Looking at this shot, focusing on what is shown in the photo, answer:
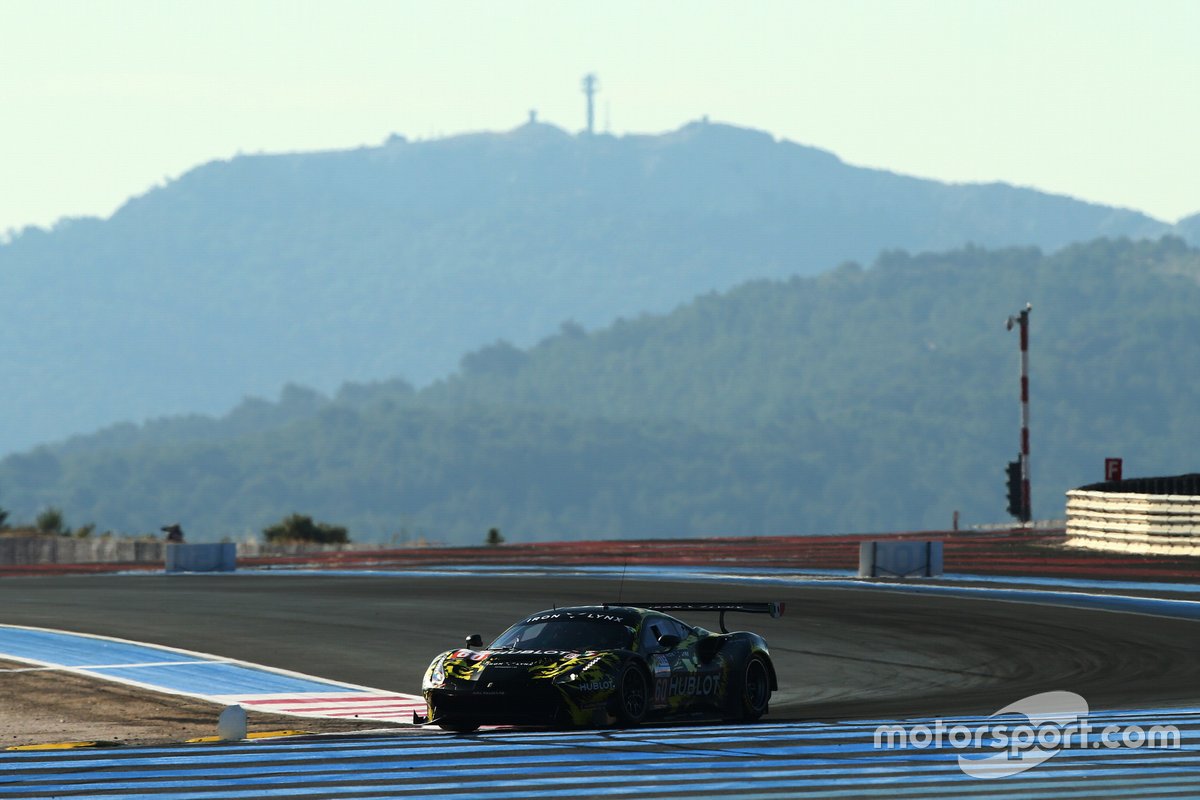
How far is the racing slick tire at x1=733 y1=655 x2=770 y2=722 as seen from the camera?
18.1 m

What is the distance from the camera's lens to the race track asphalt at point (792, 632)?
2122 cm

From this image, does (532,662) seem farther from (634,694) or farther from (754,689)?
(754,689)

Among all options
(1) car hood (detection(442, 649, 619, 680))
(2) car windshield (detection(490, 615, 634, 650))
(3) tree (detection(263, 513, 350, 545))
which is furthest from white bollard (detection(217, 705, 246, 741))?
(3) tree (detection(263, 513, 350, 545))

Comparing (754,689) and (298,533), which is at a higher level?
(298,533)

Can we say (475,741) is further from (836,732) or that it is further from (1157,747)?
(1157,747)

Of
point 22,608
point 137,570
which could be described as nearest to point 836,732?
point 22,608

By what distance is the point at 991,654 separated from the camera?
24.8 meters

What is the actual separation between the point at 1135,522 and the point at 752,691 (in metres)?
29.0

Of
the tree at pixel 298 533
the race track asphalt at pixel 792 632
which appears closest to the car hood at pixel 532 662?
the race track asphalt at pixel 792 632

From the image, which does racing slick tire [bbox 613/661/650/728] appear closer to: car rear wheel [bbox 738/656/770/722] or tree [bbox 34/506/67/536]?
car rear wheel [bbox 738/656/770/722]

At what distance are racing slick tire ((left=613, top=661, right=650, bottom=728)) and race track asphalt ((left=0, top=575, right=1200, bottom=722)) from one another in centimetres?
198

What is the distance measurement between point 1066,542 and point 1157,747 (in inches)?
1411

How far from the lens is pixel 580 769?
13242 mm

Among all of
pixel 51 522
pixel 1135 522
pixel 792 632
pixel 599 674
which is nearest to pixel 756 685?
pixel 599 674
